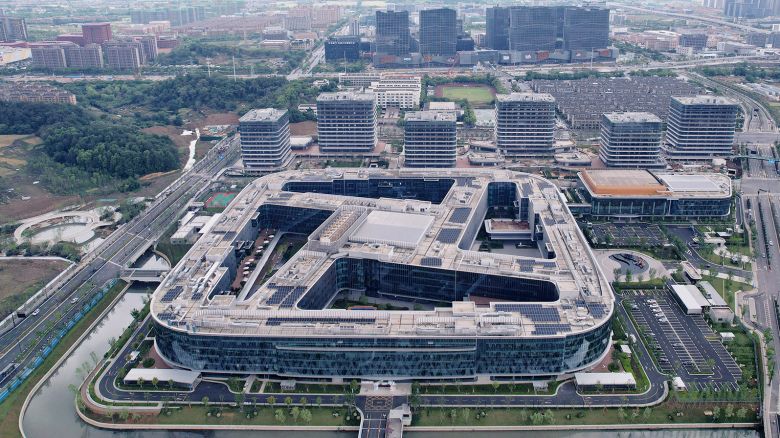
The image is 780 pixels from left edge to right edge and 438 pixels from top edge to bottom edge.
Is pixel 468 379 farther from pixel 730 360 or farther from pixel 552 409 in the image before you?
pixel 730 360

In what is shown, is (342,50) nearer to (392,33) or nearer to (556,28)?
(392,33)

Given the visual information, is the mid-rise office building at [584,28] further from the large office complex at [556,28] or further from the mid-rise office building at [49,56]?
the mid-rise office building at [49,56]

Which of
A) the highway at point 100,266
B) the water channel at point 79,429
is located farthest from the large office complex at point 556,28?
the water channel at point 79,429

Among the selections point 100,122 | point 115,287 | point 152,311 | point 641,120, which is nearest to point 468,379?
point 152,311

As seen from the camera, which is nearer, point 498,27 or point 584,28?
point 584,28

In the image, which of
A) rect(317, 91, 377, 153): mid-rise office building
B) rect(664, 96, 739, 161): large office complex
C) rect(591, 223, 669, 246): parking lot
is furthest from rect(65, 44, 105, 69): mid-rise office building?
rect(591, 223, 669, 246): parking lot

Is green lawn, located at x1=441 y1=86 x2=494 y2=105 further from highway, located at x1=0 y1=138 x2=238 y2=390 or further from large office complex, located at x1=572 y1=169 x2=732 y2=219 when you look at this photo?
large office complex, located at x1=572 y1=169 x2=732 y2=219

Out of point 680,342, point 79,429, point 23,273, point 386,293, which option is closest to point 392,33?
point 23,273
